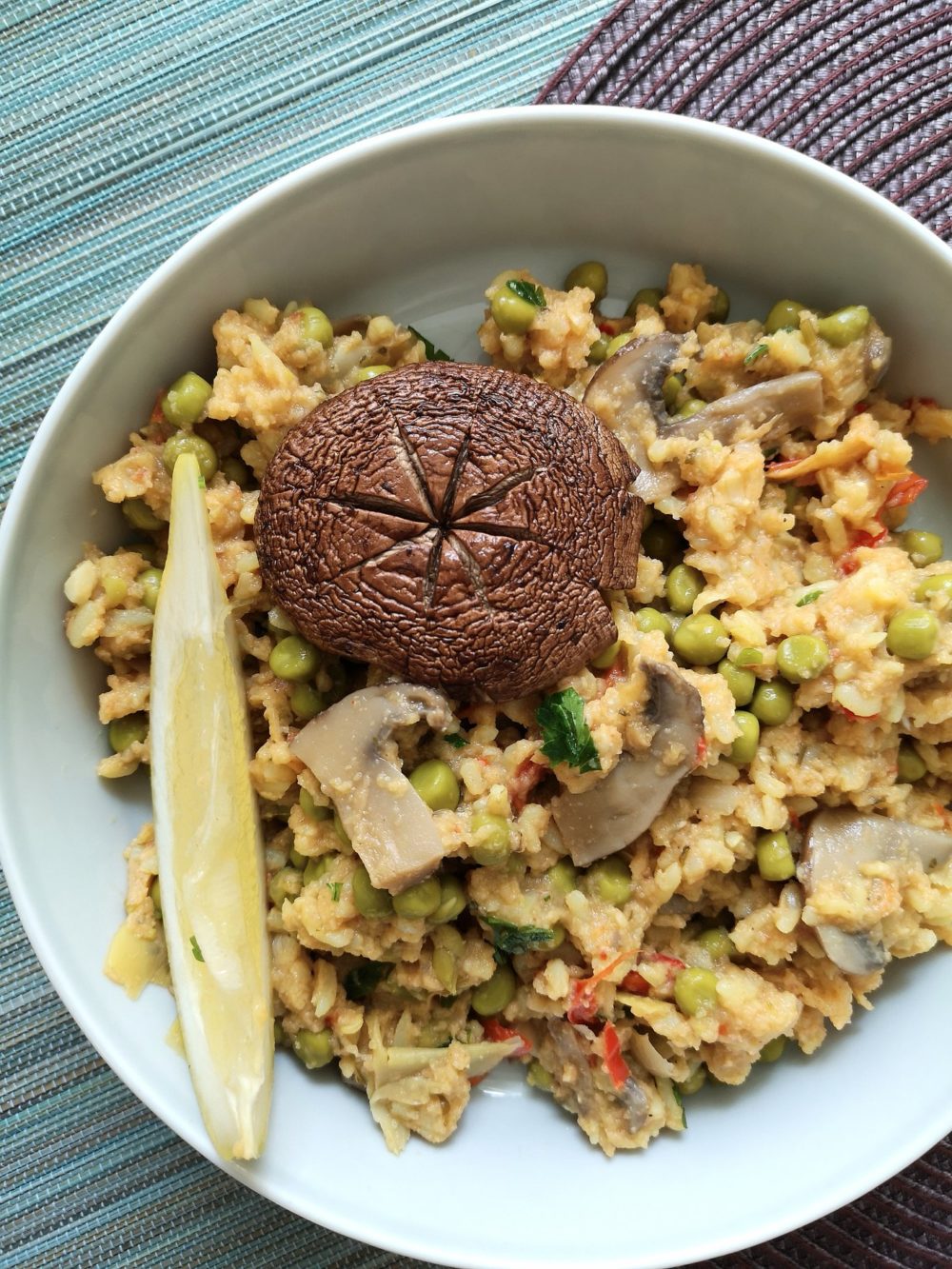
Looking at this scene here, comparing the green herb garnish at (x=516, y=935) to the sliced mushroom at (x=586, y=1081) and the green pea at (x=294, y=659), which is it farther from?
the green pea at (x=294, y=659)

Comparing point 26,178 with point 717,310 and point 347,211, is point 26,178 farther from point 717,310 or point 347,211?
point 717,310

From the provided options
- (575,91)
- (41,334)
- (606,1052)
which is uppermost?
(575,91)

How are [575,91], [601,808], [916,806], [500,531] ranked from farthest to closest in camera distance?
[575,91] < [916,806] < [601,808] < [500,531]

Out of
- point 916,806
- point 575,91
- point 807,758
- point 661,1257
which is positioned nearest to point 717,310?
point 575,91

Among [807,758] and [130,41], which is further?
[130,41]

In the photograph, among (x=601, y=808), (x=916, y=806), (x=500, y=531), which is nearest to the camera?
(x=500, y=531)

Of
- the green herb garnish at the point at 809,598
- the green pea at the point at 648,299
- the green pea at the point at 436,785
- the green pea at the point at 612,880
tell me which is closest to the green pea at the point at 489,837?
the green pea at the point at 436,785

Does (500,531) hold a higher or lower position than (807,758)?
higher
